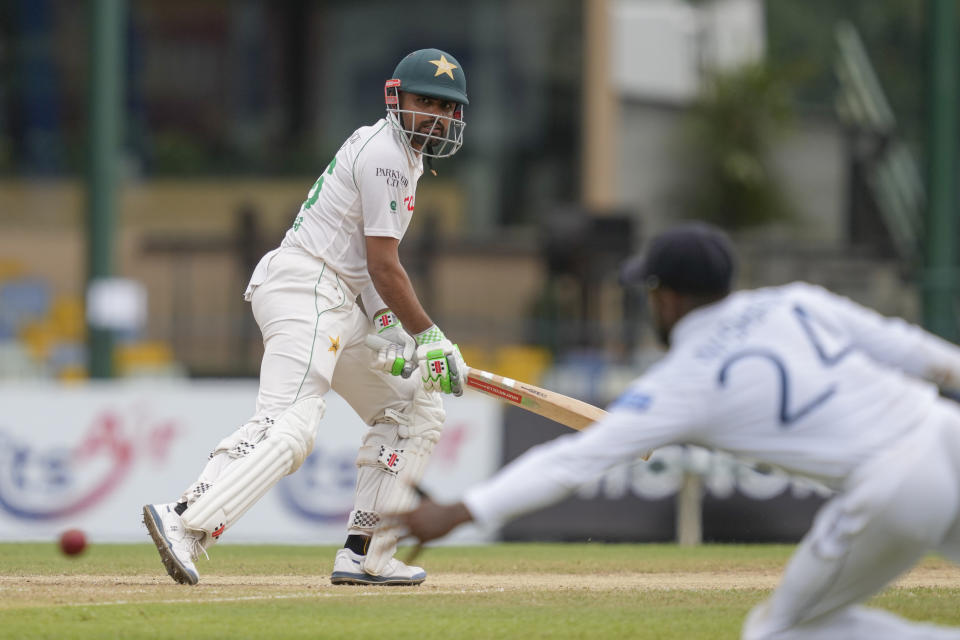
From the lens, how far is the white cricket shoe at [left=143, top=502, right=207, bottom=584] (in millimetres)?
5836

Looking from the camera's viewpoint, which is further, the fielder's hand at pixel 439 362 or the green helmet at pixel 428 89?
the green helmet at pixel 428 89

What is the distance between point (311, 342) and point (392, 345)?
41 centimetres

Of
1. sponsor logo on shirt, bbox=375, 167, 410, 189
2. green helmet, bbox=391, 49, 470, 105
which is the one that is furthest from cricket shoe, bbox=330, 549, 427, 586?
green helmet, bbox=391, 49, 470, 105

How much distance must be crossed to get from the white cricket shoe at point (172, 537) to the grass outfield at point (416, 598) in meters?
0.12

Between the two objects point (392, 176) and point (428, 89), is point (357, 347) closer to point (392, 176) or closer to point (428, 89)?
point (392, 176)

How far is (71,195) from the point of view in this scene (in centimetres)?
2264

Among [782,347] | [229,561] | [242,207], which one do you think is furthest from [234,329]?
[782,347]

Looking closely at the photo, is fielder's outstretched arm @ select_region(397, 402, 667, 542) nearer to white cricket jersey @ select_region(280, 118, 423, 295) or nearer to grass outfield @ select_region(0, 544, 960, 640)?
grass outfield @ select_region(0, 544, 960, 640)

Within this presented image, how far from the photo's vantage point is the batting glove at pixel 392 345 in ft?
20.6

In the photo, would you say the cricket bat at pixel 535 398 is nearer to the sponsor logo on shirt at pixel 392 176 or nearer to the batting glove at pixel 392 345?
the batting glove at pixel 392 345

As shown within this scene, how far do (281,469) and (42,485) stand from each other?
6345mm

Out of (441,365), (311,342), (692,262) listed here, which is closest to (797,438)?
(692,262)

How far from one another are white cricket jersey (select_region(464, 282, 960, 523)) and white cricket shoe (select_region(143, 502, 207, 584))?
2.10 m

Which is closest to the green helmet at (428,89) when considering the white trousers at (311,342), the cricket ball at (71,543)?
the white trousers at (311,342)
